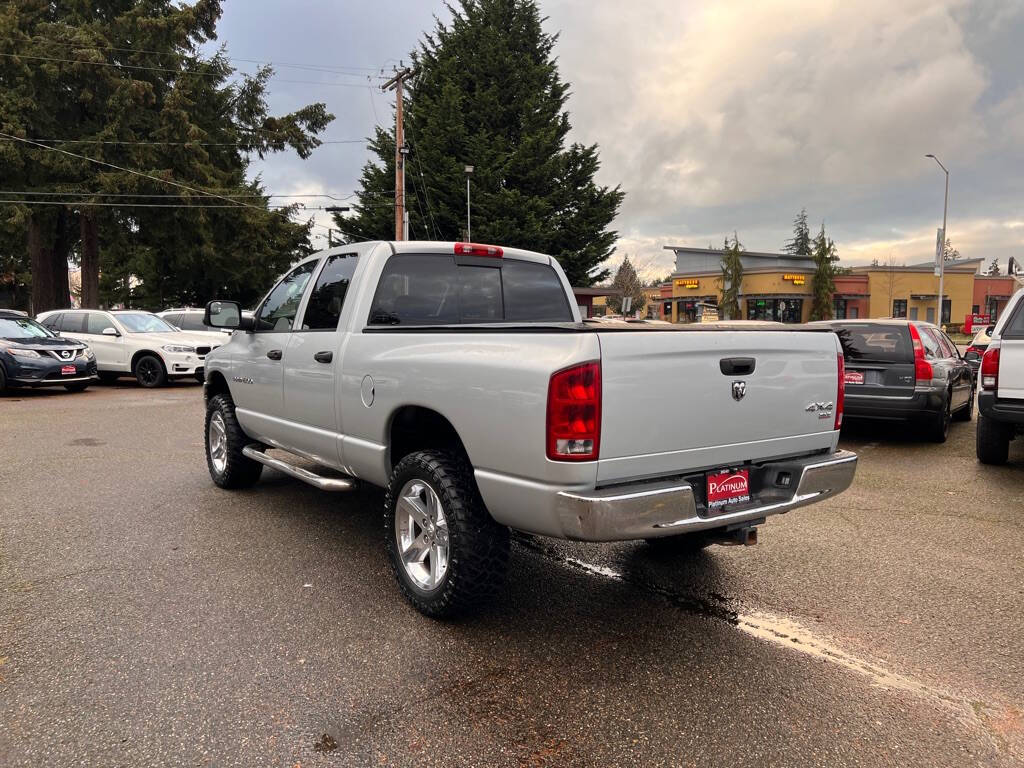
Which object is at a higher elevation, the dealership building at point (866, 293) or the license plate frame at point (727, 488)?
the dealership building at point (866, 293)

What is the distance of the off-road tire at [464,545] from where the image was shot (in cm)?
330

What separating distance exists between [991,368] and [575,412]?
5572 mm

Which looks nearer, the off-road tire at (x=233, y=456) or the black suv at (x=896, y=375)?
the off-road tire at (x=233, y=456)

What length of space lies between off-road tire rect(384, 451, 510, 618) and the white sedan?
1351 centimetres

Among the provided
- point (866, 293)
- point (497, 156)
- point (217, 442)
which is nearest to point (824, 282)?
point (866, 293)

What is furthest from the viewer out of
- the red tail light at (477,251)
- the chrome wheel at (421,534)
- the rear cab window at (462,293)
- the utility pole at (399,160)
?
the utility pole at (399,160)

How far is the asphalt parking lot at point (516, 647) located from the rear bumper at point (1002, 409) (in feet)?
4.11

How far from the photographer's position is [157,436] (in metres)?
9.17

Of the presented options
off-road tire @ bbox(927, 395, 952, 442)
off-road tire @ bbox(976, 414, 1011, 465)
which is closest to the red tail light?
off-road tire @ bbox(976, 414, 1011, 465)

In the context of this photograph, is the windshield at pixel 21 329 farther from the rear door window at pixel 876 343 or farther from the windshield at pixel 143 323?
the rear door window at pixel 876 343

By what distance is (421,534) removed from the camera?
3.69 meters

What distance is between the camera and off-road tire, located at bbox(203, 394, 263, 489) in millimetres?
5953

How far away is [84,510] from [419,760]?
4.37 metres

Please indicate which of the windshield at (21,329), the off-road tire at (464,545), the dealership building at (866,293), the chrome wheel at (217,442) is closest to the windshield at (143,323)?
the windshield at (21,329)
